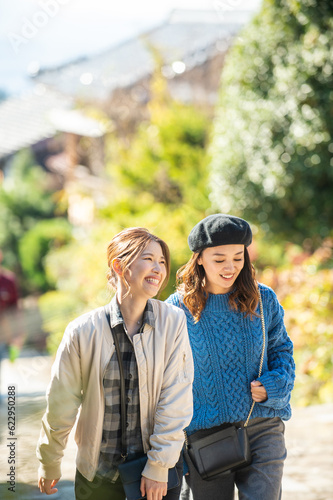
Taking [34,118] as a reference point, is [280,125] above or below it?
below

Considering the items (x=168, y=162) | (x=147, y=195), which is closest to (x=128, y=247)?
(x=147, y=195)

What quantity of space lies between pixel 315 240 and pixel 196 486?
556 centimetres

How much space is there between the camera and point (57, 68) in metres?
19.0

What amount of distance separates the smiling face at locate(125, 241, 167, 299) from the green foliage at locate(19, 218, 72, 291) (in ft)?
42.2

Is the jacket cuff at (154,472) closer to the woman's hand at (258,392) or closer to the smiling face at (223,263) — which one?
the woman's hand at (258,392)

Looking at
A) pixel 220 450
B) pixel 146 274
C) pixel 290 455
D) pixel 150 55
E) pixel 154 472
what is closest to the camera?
pixel 154 472

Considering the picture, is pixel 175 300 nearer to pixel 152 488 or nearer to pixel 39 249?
pixel 152 488

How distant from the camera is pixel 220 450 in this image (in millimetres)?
2049

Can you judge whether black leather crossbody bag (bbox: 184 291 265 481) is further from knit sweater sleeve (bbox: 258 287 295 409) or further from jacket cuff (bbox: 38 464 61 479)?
jacket cuff (bbox: 38 464 61 479)

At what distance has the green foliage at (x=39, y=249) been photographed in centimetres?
1465

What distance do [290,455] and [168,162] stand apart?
7602 mm

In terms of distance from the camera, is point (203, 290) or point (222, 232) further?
point (203, 290)

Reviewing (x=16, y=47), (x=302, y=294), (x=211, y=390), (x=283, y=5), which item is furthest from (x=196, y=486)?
(x=283, y=5)

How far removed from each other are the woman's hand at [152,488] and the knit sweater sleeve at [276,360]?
496mm
